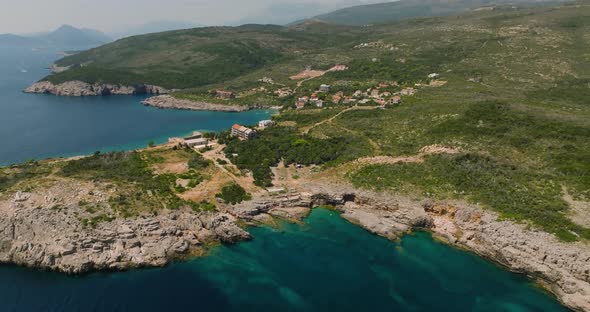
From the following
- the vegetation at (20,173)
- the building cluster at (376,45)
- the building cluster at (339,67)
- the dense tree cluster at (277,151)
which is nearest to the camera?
the vegetation at (20,173)

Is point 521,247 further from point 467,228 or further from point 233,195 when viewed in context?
point 233,195

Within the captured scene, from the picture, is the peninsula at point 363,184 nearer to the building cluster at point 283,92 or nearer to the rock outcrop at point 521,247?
the rock outcrop at point 521,247

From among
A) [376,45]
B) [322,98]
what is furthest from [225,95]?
[376,45]

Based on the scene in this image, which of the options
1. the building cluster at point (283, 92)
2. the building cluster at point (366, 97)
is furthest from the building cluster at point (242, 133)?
the building cluster at point (283, 92)

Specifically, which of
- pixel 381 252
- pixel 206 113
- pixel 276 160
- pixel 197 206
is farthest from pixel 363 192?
pixel 206 113

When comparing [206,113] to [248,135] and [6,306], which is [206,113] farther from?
[6,306]
